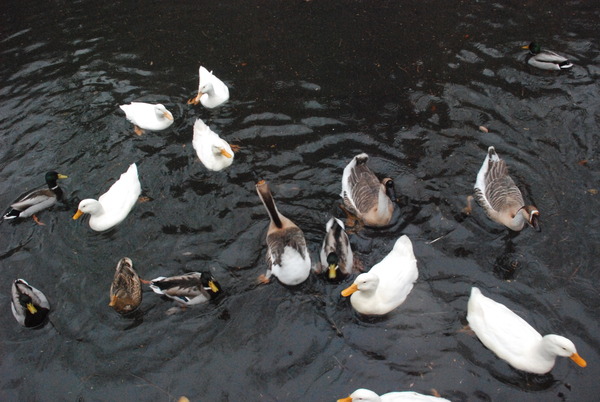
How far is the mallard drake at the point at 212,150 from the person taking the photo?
7.45 metres

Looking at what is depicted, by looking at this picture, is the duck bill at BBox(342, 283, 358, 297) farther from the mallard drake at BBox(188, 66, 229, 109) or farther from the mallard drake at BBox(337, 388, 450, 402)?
the mallard drake at BBox(188, 66, 229, 109)

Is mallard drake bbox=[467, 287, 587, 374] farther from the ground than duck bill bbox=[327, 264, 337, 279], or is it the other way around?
duck bill bbox=[327, 264, 337, 279]

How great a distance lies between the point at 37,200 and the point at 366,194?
5.33 meters

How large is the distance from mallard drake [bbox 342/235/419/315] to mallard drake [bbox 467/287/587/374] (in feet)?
2.68

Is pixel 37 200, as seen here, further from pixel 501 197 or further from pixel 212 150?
pixel 501 197

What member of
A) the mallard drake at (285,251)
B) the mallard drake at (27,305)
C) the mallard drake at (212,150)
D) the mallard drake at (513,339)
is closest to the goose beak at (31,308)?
the mallard drake at (27,305)

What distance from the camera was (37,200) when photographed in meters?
7.18

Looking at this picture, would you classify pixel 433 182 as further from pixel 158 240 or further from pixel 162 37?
pixel 162 37

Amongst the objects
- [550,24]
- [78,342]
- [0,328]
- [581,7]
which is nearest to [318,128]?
[78,342]

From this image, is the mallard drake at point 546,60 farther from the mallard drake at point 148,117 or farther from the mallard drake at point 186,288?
the mallard drake at point 186,288

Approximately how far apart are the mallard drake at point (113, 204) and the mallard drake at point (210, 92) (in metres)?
2.21

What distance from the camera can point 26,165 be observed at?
8.15m

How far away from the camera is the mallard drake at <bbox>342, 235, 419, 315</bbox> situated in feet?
18.0

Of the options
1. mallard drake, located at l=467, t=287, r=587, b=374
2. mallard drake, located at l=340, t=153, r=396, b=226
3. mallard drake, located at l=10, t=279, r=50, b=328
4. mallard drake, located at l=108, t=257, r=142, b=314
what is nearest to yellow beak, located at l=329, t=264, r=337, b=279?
mallard drake, located at l=340, t=153, r=396, b=226
